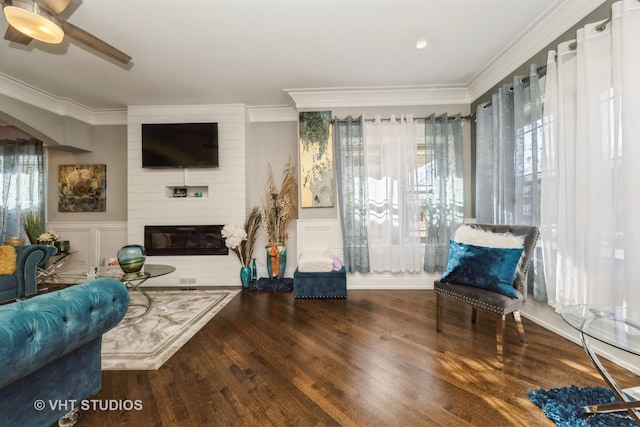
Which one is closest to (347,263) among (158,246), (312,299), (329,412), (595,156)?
(312,299)

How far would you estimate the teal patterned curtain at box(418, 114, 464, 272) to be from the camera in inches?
128

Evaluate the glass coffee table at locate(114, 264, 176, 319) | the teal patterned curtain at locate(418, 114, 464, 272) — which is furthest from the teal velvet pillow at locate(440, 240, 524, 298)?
the glass coffee table at locate(114, 264, 176, 319)

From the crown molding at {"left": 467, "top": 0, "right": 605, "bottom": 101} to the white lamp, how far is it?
374 cm

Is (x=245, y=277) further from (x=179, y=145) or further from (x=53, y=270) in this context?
(x=53, y=270)

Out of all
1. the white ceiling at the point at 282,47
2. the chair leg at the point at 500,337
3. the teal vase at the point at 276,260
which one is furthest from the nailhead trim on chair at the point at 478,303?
the white ceiling at the point at 282,47

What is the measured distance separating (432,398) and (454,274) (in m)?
1.01

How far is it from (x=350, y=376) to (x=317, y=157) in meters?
2.66

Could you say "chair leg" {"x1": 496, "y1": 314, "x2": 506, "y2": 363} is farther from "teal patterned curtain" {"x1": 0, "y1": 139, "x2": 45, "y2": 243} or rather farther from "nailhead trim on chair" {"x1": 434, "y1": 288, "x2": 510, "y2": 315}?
"teal patterned curtain" {"x1": 0, "y1": 139, "x2": 45, "y2": 243}

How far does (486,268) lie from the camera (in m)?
1.96

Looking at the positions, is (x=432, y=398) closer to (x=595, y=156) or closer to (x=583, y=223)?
(x=583, y=223)

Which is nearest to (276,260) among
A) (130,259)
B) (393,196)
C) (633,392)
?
(130,259)

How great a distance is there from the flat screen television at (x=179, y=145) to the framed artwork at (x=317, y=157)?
135 centimetres

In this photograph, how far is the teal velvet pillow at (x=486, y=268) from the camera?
1.91m

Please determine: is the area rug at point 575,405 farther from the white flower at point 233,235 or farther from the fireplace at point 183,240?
the fireplace at point 183,240
